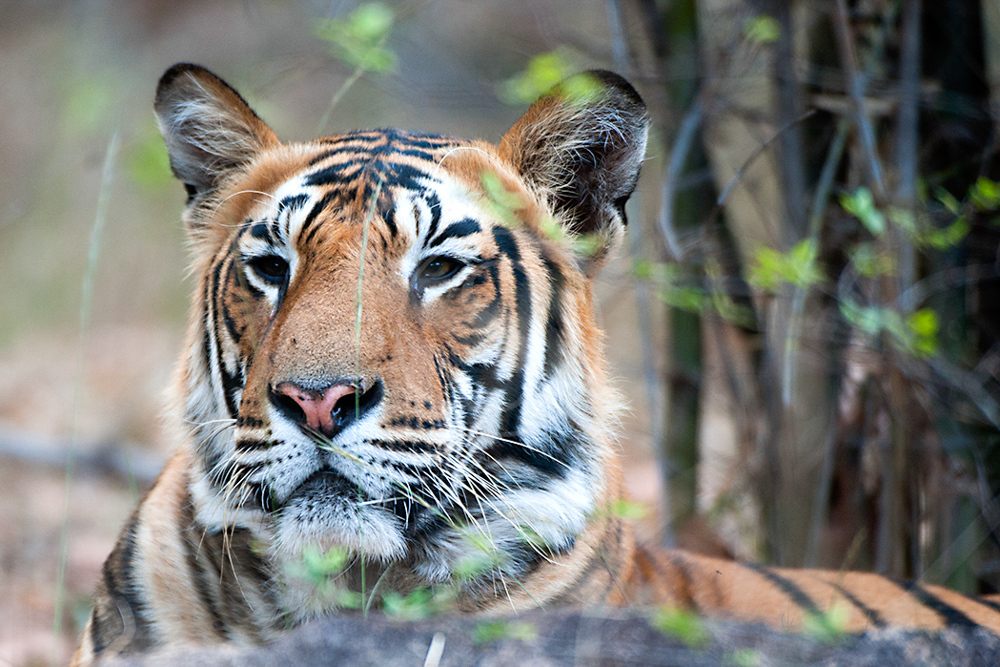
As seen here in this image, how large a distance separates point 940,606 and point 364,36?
2.27m

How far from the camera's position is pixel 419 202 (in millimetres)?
2137

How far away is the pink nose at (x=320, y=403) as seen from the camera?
1.74 metres

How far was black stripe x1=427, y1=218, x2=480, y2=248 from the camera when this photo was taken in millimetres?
2111

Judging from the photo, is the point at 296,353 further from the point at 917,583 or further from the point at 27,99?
the point at 27,99

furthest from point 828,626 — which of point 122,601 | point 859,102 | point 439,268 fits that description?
point 859,102

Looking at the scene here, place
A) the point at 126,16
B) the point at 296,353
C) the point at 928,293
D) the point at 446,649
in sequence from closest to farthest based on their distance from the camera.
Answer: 1. the point at 446,649
2. the point at 296,353
3. the point at 928,293
4. the point at 126,16

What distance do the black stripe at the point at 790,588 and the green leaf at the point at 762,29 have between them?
5.59 ft

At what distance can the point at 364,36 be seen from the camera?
7.18ft

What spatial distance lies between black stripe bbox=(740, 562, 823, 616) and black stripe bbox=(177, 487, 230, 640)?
1544mm

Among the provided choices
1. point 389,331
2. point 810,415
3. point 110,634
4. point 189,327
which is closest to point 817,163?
point 810,415

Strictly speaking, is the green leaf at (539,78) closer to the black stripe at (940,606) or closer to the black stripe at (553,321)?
the black stripe at (553,321)

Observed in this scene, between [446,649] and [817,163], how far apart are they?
8.51ft

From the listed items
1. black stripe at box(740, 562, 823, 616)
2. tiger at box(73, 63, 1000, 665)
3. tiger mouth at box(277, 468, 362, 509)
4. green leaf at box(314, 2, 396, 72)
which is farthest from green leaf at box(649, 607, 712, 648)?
green leaf at box(314, 2, 396, 72)

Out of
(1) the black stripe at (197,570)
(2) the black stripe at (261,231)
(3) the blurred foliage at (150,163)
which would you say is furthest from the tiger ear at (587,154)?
(1) the black stripe at (197,570)
